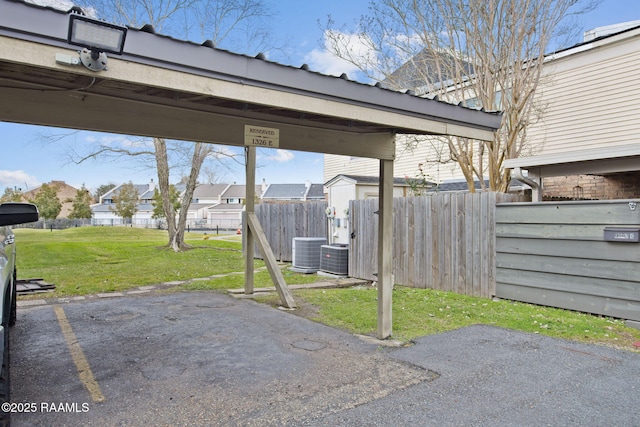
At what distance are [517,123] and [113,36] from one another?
29.3 feet

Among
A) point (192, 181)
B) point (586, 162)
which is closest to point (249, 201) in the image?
point (586, 162)

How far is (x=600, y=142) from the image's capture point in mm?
11141

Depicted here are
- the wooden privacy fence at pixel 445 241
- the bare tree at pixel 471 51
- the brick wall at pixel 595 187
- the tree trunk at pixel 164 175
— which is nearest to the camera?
the wooden privacy fence at pixel 445 241

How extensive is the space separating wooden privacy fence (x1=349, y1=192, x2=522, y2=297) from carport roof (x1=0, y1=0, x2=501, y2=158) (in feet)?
9.20

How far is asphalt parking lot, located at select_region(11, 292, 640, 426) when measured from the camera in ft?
10.4

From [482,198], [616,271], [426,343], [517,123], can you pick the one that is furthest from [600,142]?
[426,343]

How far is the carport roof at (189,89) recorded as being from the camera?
98.9 inches

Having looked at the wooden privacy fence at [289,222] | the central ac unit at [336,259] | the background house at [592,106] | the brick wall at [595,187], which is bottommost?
the central ac unit at [336,259]

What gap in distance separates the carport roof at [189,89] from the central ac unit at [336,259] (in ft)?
17.5

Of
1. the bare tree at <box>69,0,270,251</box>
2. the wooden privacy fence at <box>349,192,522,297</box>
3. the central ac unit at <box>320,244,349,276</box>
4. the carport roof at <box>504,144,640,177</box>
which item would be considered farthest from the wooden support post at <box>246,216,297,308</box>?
the bare tree at <box>69,0,270,251</box>

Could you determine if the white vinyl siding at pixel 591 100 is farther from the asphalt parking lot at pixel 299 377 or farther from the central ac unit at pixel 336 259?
the asphalt parking lot at pixel 299 377

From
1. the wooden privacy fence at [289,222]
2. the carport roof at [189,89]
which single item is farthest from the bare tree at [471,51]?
the carport roof at [189,89]

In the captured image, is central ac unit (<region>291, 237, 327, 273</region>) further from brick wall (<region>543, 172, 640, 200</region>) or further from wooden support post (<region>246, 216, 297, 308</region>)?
brick wall (<region>543, 172, 640, 200</region>)

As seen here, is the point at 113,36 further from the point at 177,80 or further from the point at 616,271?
the point at 616,271
